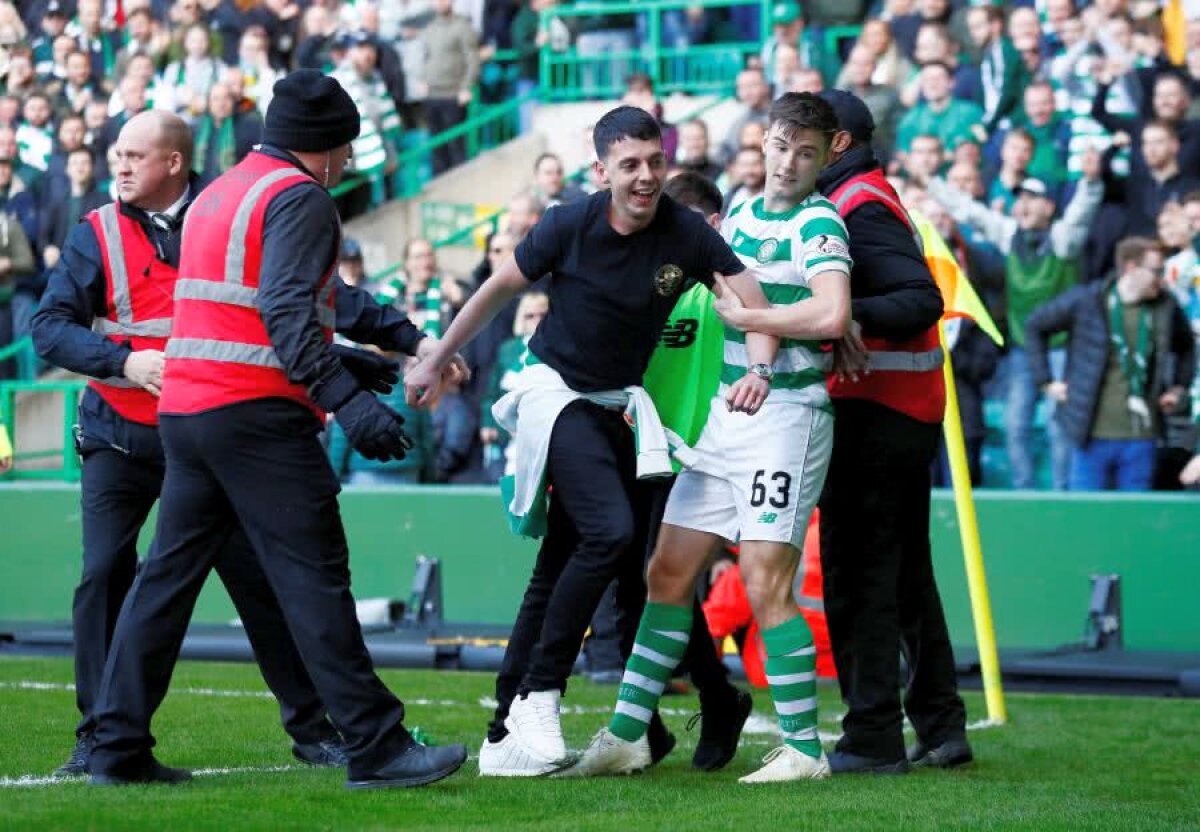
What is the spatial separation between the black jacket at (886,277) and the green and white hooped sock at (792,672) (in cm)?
104

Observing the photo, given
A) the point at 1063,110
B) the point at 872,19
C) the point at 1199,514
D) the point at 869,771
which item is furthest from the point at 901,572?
the point at 872,19

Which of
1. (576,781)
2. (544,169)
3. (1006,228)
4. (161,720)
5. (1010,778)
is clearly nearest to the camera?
(576,781)

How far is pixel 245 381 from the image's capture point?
6.49 meters

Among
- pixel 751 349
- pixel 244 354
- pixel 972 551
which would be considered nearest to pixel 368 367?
pixel 244 354

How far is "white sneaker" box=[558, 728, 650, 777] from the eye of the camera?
24.3 ft

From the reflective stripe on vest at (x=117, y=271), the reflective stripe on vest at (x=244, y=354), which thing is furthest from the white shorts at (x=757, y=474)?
the reflective stripe on vest at (x=117, y=271)

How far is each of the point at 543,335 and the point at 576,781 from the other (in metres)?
1.46

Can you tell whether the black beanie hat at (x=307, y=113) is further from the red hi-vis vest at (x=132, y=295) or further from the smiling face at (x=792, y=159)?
the smiling face at (x=792, y=159)

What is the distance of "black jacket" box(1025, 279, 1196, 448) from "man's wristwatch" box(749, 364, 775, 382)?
6.20 m

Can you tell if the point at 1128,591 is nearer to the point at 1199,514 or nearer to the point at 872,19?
the point at 1199,514

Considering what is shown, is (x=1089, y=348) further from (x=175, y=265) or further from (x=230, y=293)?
(x=230, y=293)

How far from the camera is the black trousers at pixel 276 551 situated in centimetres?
649

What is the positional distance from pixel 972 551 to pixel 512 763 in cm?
314

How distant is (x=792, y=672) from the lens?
23.8ft
